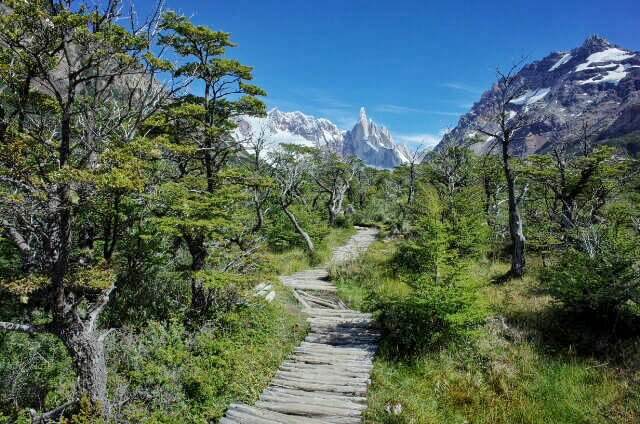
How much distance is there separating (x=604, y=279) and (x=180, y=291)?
10.5 m

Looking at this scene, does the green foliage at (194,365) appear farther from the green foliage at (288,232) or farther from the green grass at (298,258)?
the green foliage at (288,232)

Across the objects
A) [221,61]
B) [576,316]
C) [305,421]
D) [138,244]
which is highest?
[221,61]

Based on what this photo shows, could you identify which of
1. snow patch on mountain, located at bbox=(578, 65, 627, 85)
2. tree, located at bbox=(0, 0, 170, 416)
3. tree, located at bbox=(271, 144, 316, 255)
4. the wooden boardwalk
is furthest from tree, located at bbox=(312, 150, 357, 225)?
snow patch on mountain, located at bbox=(578, 65, 627, 85)

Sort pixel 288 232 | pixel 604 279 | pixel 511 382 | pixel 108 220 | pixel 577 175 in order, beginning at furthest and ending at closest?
pixel 288 232
pixel 577 175
pixel 108 220
pixel 604 279
pixel 511 382

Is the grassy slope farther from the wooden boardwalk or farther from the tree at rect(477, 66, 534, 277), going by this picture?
the tree at rect(477, 66, 534, 277)

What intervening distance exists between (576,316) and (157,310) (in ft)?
34.2

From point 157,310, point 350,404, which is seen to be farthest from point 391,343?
point 157,310

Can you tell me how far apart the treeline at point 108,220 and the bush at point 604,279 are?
7.04 m

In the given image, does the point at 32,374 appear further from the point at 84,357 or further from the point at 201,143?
the point at 201,143

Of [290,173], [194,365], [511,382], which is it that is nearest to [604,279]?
[511,382]

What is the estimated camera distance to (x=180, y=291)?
1080 centimetres

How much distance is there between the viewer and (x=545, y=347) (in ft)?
25.8

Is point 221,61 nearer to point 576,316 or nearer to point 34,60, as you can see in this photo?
point 34,60

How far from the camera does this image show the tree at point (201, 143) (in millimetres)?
8477
